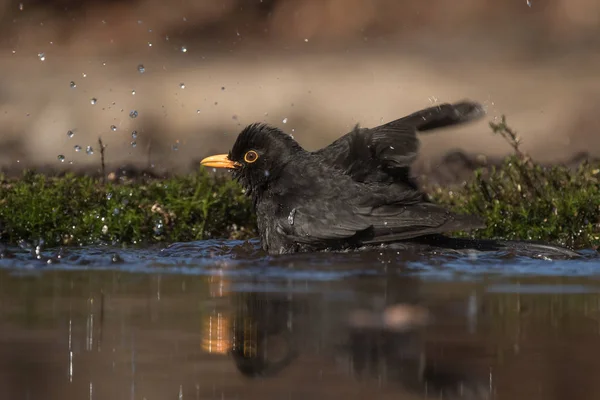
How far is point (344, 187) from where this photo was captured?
8352mm

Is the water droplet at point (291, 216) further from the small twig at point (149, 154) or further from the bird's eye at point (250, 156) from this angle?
the small twig at point (149, 154)

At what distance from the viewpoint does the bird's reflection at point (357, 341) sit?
4379 mm

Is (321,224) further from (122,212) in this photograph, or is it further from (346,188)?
(122,212)

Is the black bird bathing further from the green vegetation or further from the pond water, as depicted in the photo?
the green vegetation

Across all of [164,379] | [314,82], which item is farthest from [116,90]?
[164,379]

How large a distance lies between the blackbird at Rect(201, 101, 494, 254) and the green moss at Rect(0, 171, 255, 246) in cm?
74

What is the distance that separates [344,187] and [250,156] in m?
Result: 0.90

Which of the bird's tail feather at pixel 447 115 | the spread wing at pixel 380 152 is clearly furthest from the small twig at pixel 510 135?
the spread wing at pixel 380 152

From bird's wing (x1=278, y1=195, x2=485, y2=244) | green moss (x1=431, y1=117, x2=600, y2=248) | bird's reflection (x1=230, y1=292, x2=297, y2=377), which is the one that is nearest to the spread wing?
bird's wing (x1=278, y1=195, x2=485, y2=244)

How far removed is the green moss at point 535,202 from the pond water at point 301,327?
121 centimetres

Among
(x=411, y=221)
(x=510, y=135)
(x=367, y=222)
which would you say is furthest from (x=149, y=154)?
(x=411, y=221)

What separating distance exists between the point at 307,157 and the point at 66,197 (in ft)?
7.39

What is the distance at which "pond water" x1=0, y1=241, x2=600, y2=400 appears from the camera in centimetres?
432

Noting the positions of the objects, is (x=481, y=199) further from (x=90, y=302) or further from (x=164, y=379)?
(x=164, y=379)
